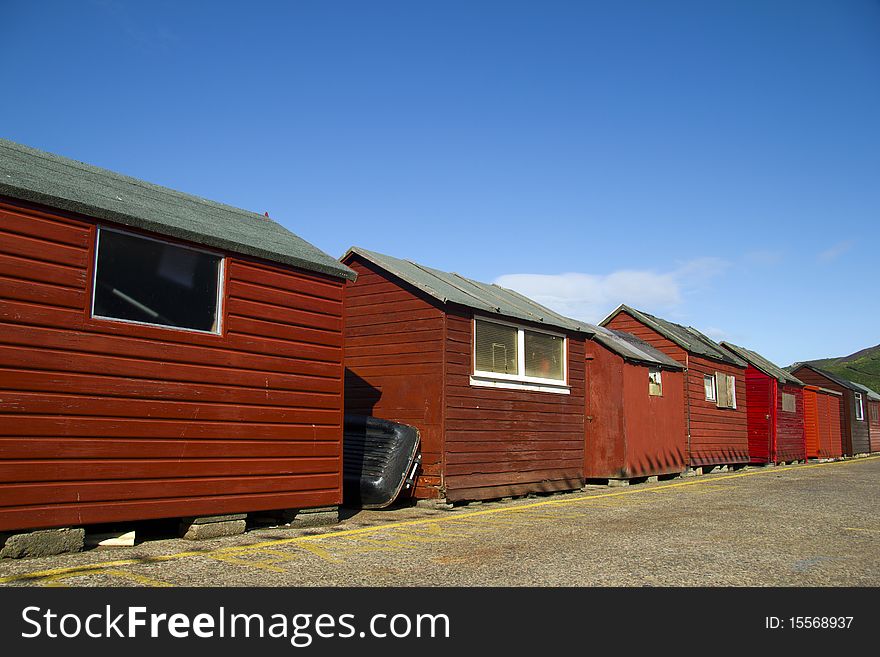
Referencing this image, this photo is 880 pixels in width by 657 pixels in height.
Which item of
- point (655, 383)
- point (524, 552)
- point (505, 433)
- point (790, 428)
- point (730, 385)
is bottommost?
point (524, 552)

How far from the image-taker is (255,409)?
8.87 meters

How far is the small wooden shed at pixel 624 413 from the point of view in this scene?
664 inches

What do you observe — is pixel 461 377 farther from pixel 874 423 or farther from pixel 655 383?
pixel 874 423

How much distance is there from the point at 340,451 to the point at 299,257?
8.67 feet

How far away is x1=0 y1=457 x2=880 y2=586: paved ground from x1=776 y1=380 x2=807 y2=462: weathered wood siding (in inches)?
695

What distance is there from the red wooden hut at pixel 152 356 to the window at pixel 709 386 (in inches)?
667

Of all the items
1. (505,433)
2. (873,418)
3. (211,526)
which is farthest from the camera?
(873,418)

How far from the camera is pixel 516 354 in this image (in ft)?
45.6

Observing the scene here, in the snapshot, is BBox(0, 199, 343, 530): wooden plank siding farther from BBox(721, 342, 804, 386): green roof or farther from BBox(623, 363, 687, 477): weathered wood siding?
BBox(721, 342, 804, 386): green roof

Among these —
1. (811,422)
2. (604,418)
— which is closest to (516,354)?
(604,418)

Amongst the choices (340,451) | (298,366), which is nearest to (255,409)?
(298,366)

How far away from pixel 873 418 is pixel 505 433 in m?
43.3
